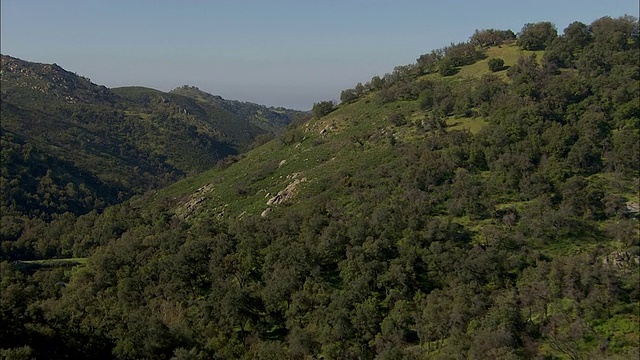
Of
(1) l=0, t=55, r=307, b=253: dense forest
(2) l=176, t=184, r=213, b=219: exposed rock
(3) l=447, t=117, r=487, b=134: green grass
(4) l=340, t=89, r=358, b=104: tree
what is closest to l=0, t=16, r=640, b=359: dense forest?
(3) l=447, t=117, r=487, b=134: green grass

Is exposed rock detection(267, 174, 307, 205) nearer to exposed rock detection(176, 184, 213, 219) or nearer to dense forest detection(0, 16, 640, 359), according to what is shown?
dense forest detection(0, 16, 640, 359)

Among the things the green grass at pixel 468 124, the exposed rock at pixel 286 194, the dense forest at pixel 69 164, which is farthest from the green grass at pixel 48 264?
the green grass at pixel 468 124

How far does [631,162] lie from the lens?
142 feet

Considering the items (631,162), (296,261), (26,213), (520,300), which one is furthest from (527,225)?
(26,213)

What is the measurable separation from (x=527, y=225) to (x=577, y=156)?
11.6 metres

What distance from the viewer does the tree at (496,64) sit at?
74062mm

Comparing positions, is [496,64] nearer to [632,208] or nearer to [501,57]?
[501,57]

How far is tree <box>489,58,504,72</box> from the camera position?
7406cm

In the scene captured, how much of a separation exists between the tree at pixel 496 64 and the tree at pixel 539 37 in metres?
7.84

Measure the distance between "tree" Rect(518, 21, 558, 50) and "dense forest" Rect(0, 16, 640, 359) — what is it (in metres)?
2.30

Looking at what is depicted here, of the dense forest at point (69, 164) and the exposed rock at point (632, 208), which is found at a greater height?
the dense forest at point (69, 164)

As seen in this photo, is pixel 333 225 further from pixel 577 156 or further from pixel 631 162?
pixel 631 162

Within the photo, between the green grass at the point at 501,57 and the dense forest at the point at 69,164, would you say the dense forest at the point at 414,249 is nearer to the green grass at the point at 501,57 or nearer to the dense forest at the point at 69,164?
the green grass at the point at 501,57

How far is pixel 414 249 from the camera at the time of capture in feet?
128
